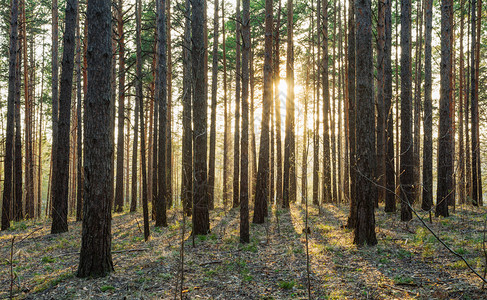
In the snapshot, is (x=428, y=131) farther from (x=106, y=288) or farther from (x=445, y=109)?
(x=106, y=288)

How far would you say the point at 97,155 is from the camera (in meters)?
5.02

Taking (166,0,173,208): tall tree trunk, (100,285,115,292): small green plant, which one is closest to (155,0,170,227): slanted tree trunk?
(166,0,173,208): tall tree trunk

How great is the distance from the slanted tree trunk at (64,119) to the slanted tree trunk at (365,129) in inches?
311

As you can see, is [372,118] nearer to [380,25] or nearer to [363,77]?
[363,77]

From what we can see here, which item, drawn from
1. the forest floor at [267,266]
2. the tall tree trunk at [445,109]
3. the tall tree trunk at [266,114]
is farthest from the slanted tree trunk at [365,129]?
the tall tree trunk at [445,109]

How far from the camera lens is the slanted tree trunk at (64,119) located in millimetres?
8781

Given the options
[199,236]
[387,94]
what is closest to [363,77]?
[387,94]

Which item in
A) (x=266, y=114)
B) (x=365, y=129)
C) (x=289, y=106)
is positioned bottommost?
(x=365, y=129)

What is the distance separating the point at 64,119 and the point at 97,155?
200 inches

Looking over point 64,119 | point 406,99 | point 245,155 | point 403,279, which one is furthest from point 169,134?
point 403,279

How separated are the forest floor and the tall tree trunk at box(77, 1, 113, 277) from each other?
16.2 inches

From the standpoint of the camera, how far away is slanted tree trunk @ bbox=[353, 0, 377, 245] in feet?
21.1

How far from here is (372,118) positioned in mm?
6527

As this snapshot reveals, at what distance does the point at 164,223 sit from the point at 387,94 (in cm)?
867
